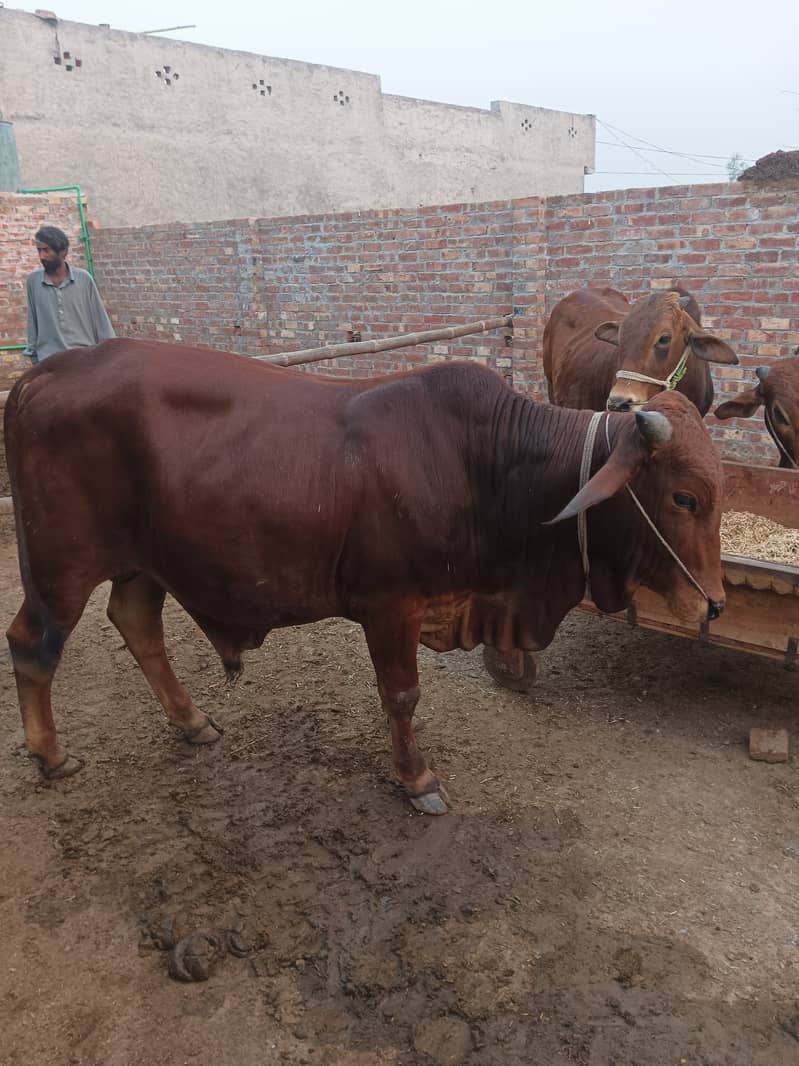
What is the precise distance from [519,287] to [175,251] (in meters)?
5.14

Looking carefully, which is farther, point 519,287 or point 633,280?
point 519,287

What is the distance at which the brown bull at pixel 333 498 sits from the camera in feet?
8.88

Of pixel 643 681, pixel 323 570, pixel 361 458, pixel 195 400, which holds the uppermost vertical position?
pixel 195 400

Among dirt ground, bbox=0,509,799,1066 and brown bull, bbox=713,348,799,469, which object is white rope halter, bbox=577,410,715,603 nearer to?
dirt ground, bbox=0,509,799,1066

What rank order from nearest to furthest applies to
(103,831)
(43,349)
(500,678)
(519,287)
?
(103,831) < (500,678) < (43,349) < (519,287)

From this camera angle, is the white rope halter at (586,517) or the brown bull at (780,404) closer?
the white rope halter at (586,517)

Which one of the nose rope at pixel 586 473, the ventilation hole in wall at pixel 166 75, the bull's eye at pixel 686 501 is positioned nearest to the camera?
the bull's eye at pixel 686 501

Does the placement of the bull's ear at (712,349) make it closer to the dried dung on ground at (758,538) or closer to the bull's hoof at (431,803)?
the dried dung on ground at (758,538)

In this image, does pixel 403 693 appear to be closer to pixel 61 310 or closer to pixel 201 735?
pixel 201 735

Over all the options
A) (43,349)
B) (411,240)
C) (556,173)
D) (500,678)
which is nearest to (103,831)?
(500,678)

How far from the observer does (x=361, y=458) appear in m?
2.72

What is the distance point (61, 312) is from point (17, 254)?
6840 millimetres

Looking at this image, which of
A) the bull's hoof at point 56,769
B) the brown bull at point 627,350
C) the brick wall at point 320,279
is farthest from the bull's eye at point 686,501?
the brick wall at point 320,279

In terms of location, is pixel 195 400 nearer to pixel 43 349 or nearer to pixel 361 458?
pixel 361 458
